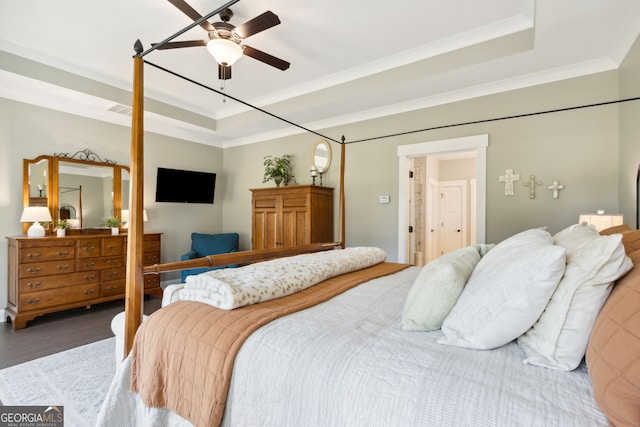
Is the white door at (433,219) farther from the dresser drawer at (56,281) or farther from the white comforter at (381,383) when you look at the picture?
the dresser drawer at (56,281)

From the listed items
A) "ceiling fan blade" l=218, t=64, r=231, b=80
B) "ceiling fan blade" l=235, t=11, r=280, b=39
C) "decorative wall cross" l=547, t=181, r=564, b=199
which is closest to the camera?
"ceiling fan blade" l=235, t=11, r=280, b=39

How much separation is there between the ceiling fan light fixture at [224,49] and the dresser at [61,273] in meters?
2.76

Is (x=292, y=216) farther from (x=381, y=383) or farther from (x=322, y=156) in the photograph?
(x=381, y=383)

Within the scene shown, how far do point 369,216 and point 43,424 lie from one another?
11.5 feet

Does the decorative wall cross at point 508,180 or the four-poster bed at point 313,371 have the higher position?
the decorative wall cross at point 508,180

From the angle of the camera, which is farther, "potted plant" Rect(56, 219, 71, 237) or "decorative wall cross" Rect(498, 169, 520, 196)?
"potted plant" Rect(56, 219, 71, 237)

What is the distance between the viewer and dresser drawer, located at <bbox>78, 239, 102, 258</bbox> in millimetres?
3594

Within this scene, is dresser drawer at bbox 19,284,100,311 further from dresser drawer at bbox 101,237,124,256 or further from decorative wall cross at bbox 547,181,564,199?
decorative wall cross at bbox 547,181,564,199

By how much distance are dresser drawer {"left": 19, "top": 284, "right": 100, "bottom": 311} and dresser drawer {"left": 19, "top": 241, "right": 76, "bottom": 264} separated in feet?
1.15

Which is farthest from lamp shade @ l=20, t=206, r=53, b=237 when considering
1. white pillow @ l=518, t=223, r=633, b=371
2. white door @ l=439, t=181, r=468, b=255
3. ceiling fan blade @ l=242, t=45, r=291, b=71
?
white door @ l=439, t=181, r=468, b=255

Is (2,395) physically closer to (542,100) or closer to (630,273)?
(630,273)

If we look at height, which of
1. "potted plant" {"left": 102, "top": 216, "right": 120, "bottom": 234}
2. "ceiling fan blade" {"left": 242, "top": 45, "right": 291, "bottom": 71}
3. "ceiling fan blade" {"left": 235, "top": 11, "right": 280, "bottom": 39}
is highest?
"ceiling fan blade" {"left": 235, "top": 11, "right": 280, "bottom": 39}

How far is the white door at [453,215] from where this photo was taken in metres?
6.42

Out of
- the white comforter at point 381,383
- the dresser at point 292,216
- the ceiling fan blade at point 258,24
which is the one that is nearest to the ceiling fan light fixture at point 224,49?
the ceiling fan blade at point 258,24
